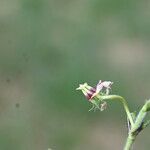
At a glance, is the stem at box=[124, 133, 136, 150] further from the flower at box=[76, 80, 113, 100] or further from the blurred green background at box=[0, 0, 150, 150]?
the blurred green background at box=[0, 0, 150, 150]

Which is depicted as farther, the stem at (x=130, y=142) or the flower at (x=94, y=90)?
the flower at (x=94, y=90)

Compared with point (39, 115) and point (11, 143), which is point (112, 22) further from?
point (11, 143)

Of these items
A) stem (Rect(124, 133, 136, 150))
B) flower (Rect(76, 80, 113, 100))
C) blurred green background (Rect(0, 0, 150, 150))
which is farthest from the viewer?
blurred green background (Rect(0, 0, 150, 150))

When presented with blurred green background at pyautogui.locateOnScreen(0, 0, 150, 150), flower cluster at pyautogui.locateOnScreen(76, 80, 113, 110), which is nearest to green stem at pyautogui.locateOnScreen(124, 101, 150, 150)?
flower cluster at pyautogui.locateOnScreen(76, 80, 113, 110)

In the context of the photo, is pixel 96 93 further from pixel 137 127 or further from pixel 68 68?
pixel 68 68

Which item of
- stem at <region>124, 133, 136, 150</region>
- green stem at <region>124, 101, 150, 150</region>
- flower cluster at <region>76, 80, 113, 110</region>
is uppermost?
flower cluster at <region>76, 80, 113, 110</region>

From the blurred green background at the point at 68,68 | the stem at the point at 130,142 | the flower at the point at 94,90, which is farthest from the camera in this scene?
the blurred green background at the point at 68,68

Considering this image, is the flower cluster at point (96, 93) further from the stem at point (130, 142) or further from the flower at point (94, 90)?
the stem at point (130, 142)

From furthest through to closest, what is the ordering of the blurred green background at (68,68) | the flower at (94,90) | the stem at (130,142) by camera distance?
the blurred green background at (68,68) → the flower at (94,90) → the stem at (130,142)

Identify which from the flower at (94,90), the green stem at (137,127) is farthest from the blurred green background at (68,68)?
the green stem at (137,127)
